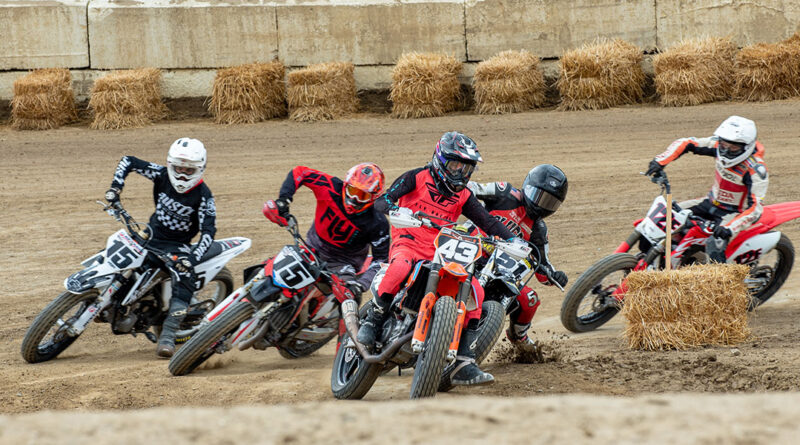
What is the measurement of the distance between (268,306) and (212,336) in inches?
19.2

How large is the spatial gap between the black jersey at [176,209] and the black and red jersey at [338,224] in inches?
45.4

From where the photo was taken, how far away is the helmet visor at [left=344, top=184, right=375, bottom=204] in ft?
24.7

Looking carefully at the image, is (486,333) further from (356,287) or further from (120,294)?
(120,294)

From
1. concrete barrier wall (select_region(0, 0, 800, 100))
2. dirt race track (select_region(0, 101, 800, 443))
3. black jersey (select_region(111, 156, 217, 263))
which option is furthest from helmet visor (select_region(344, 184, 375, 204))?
concrete barrier wall (select_region(0, 0, 800, 100))

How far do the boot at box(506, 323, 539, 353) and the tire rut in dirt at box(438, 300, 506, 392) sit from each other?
2.63 feet

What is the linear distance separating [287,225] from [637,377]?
2892mm

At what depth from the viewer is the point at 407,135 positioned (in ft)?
57.0

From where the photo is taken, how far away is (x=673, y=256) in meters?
Answer: 9.34

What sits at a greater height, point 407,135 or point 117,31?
point 117,31

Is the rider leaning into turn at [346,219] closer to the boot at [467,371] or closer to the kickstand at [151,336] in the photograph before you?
the boot at [467,371]

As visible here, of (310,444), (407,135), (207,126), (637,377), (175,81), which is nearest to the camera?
(310,444)

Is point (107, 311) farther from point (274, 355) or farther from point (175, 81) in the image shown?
point (175, 81)

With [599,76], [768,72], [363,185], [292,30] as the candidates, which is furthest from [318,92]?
[363,185]

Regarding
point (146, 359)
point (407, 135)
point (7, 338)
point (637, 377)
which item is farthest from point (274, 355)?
point (407, 135)
